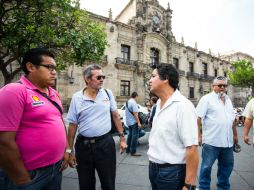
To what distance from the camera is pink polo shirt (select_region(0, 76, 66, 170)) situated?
1.81m

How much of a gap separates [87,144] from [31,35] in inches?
247

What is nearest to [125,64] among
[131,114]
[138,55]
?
[138,55]

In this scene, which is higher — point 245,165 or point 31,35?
point 31,35

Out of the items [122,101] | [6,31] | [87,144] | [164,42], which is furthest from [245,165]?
[164,42]

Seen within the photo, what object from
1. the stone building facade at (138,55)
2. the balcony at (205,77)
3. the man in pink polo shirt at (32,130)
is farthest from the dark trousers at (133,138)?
the balcony at (205,77)

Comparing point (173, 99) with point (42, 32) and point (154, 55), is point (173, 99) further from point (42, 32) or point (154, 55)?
point (154, 55)

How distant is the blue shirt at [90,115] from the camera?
9.98 ft

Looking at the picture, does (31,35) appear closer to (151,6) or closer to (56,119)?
(56,119)

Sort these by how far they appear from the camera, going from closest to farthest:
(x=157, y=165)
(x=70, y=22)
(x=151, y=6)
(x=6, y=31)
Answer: (x=157, y=165) → (x=6, y=31) → (x=70, y=22) → (x=151, y=6)

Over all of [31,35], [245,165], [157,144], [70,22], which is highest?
[70,22]

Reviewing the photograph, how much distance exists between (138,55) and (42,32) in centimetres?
1693

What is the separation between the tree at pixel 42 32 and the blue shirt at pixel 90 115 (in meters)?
5.15

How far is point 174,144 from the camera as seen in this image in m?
2.09

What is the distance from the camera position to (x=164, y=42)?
2731 cm
